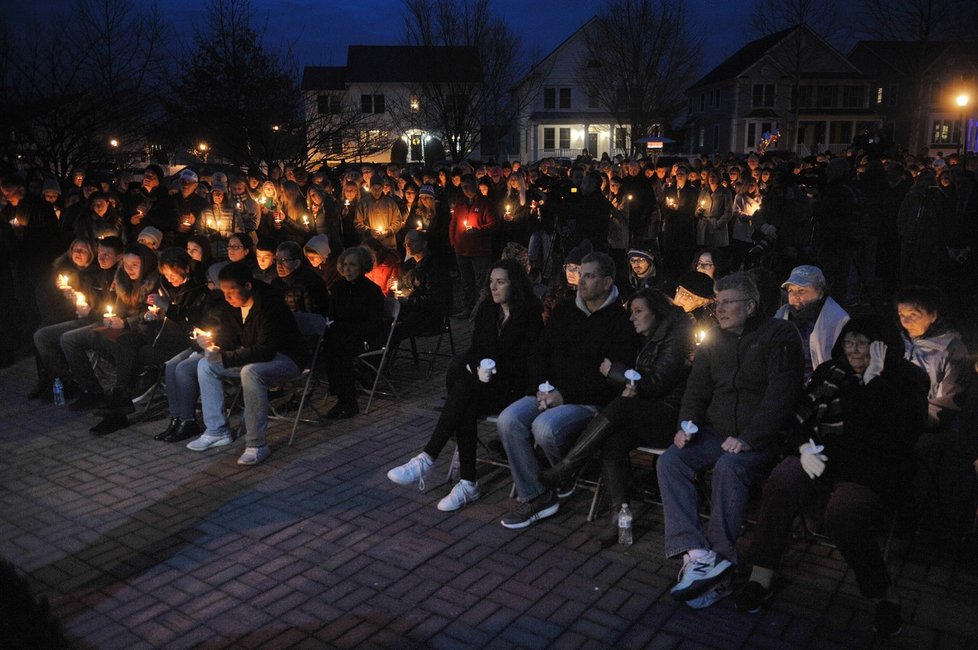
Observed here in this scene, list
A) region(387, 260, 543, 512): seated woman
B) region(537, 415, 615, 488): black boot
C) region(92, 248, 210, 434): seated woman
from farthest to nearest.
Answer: region(92, 248, 210, 434): seated woman
region(387, 260, 543, 512): seated woman
region(537, 415, 615, 488): black boot

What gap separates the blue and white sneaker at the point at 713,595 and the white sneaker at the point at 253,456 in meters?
3.52

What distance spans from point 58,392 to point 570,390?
5.35m

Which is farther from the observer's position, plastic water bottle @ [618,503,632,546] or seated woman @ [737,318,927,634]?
plastic water bottle @ [618,503,632,546]

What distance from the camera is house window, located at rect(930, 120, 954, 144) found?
191 ft

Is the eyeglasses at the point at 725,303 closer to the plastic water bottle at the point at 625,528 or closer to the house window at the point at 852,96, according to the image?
the plastic water bottle at the point at 625,528

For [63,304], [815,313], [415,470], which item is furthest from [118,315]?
[815,313]

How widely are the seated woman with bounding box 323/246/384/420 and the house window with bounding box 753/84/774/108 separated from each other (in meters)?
55.4

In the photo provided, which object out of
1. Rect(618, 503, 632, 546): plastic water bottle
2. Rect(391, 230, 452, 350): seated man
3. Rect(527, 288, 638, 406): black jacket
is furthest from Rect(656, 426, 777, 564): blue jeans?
Rect(391, 230, 452, 350): seated man

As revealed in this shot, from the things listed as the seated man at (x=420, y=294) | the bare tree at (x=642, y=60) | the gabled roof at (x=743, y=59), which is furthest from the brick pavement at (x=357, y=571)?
the gabled roof at (x=743, y=59)

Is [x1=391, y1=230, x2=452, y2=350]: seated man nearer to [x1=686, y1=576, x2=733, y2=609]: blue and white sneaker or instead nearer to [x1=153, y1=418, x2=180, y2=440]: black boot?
[x1=153, y1=418, x2=180, y2=440]: black boot

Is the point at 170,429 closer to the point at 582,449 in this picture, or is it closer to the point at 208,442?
the point at 208,442

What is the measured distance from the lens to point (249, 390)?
6418mm

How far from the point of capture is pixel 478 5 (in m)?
34.4

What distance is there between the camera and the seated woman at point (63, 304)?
7980 millimetres
